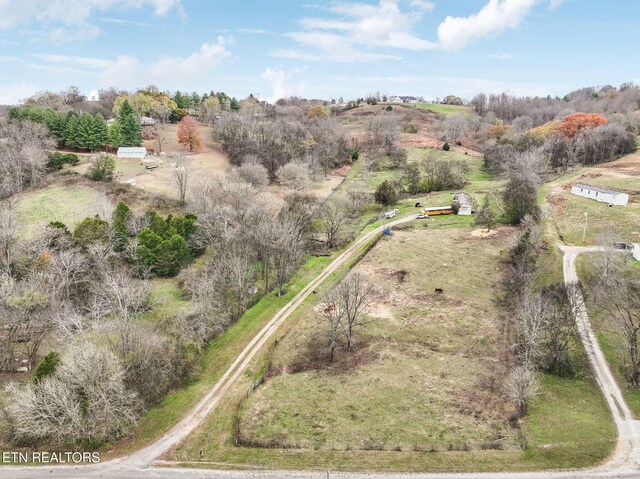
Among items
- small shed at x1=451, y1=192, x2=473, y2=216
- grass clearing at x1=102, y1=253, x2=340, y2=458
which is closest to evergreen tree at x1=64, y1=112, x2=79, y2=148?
grass clearing at x1=102, y1=253, x2=340, y2=458

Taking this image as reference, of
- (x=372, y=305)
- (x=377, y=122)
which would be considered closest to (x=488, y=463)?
(x=372, y=305)

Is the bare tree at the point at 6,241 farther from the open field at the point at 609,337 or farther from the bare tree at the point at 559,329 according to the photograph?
the open field at the point at 609,337

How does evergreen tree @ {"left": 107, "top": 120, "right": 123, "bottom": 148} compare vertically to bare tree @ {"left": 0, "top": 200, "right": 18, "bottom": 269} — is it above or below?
above

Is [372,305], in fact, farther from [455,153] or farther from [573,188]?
[455,153]

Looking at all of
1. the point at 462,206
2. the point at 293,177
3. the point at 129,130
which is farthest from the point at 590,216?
the point at 129,130

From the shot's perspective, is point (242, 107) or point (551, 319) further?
point (242, 107)

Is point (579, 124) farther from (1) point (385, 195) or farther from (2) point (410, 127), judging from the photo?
(1) point (385, 195)

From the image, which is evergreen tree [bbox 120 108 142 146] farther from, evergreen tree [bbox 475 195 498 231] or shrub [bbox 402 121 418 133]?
shrub [bbox 402 121 418 133]
